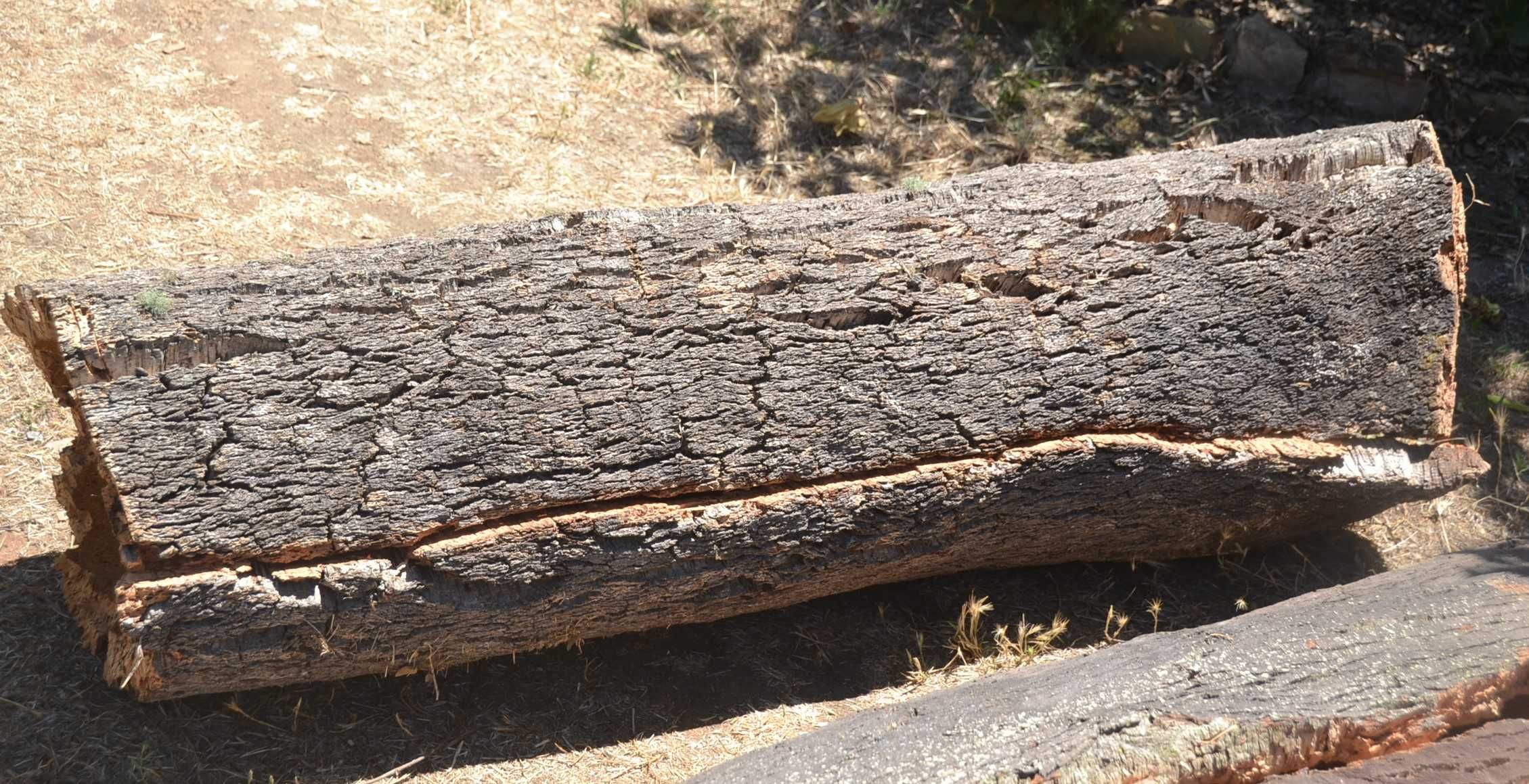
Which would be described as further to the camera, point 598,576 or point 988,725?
point 598,576

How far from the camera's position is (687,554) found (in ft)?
9.05

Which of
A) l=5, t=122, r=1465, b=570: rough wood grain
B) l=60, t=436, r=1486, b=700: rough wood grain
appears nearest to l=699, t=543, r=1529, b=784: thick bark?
l=60, t=436, r=1486, b=700: rough wood grain

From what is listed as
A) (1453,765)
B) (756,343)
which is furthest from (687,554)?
(1453,765)

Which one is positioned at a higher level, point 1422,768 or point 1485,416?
point 1485,416

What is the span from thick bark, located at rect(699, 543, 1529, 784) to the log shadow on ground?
65 cm

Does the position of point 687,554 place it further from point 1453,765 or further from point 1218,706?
point 1453,765

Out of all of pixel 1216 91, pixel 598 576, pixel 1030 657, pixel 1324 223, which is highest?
pixel 1216 91

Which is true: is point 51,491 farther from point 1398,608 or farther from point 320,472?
point 1398,608

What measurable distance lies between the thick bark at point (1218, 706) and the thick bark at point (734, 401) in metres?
0.54

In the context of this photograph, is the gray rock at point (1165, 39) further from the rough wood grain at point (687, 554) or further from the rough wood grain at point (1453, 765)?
the rough wood grain at point (1453, 765)

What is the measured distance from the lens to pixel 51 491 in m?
3.26

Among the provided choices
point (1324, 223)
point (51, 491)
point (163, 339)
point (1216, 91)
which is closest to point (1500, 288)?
point (1216, 91)

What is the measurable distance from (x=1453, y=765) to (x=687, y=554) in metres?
1.77

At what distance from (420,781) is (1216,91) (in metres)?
4.88
